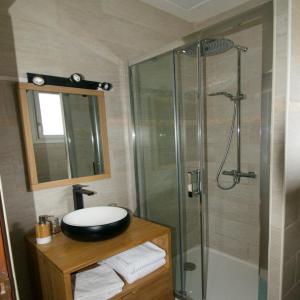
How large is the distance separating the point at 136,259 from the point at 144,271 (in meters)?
0.08

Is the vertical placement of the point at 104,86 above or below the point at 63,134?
above

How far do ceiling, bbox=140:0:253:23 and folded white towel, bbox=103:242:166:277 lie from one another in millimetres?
1960

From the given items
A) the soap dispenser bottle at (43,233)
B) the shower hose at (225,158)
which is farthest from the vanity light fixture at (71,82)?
the shower hose at (225,158)

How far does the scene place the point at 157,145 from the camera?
6.05 ft

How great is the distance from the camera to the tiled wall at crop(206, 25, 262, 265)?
1.87 m

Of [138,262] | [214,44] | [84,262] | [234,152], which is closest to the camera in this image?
[84,262]

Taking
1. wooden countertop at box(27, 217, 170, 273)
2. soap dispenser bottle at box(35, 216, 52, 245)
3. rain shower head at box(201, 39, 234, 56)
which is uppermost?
rain shower head at box(201, 39, 234, 56)

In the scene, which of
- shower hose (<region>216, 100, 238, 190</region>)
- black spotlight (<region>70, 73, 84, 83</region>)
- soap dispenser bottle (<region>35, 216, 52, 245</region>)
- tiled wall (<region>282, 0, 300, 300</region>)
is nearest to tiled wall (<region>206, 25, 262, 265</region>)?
shower hose (<region>216, 100, 238, 190</region>)

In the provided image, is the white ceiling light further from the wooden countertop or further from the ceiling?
the wooden countertop

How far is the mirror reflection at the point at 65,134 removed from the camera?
1.39 meters

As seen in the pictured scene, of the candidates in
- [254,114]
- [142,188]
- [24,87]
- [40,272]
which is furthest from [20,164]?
[254,114]

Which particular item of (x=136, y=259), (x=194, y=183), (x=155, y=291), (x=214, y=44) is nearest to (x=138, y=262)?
(x=136, y=259)

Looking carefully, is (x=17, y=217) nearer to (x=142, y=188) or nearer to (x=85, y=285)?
(x=85, y=285)

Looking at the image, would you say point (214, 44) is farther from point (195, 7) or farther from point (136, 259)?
point (136, 259)
